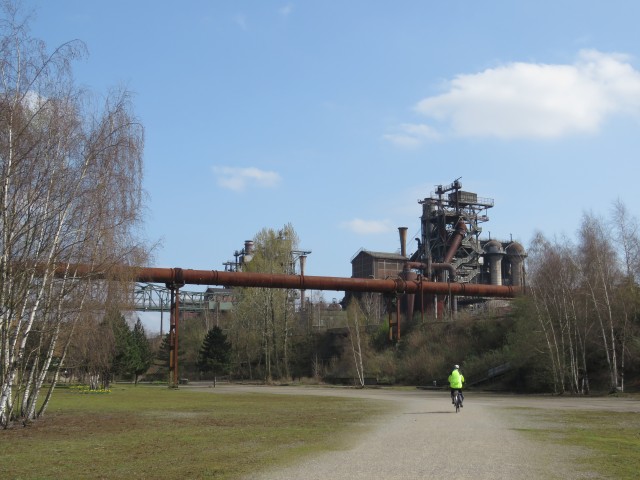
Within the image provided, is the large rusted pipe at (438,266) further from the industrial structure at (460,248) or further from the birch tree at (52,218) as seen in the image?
the birch tree at (52,218)

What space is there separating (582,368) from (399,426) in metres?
29.7

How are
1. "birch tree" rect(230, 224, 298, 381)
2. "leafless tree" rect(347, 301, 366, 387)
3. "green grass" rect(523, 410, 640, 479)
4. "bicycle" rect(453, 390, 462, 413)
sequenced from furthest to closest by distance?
"birch tree" rect(230, 224, 298, 381) → "leafless tree" rect(347, 301, 366, 387) → "bicycle" rect(453, 390, 462, 413) → "green grass" rect(523, 410, 640, 479)

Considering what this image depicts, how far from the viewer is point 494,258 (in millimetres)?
89875

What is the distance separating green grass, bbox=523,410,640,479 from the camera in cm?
1166

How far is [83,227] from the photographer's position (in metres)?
20.8

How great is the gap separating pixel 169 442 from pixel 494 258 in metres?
78.5

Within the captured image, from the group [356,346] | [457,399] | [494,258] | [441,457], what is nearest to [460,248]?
[494,258]

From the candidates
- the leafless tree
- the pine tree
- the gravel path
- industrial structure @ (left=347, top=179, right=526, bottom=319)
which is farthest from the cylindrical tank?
the gravel path

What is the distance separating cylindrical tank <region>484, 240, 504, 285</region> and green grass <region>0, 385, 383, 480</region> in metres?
66.9

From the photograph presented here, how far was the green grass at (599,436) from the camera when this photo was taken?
38.3ft

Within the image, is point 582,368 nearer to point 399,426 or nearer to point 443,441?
point 399,426

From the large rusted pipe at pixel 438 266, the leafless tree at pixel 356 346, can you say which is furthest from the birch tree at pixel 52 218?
the large rusted pipe at pixel 438 266

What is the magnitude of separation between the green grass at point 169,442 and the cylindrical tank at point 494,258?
66.9 metres

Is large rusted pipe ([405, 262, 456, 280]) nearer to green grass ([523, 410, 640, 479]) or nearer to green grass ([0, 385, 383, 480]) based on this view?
green grass ([523, 410, 640, 479])
